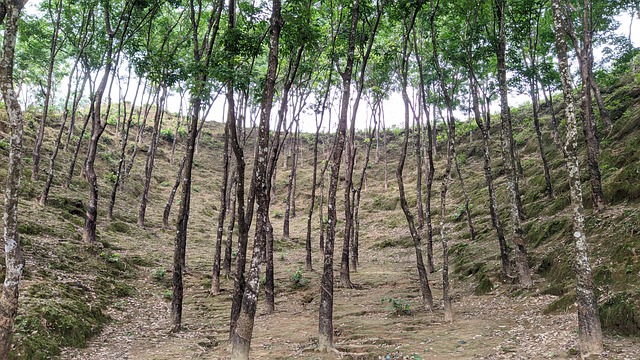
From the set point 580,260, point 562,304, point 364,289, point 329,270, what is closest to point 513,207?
point 562,304

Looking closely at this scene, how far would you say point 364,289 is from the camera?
59.3ft

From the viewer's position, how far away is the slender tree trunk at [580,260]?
7738 mm

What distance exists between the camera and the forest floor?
9.49m

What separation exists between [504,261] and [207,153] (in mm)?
49457

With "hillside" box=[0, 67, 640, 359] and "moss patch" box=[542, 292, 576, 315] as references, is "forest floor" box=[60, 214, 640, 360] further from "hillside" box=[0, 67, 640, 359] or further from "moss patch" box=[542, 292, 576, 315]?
"moss patch" box=[542, 292, 576, 315]

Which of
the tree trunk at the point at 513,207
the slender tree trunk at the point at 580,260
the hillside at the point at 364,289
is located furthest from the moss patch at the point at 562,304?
the slender tree trunk at the point at 580,260

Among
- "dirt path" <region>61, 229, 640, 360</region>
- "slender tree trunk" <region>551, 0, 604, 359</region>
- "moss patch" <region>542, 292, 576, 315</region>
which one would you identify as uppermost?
"slender tree trunk" <region>551, 0, 604, 359</region>

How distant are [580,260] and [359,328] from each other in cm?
696

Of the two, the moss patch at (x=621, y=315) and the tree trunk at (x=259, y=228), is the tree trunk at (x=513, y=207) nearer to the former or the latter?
the moss patch at (x=621, y=315)

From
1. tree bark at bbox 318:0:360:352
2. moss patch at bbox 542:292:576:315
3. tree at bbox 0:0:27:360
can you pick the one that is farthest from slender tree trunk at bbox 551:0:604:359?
tree at bbox 0:0:27:360

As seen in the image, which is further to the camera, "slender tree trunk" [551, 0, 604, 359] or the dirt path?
the dirt path

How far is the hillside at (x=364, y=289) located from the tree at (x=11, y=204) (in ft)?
5.13

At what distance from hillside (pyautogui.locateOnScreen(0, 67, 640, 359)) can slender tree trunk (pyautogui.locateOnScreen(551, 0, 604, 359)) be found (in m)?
Result: 0.52

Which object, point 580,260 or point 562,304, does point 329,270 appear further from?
point 562,304
